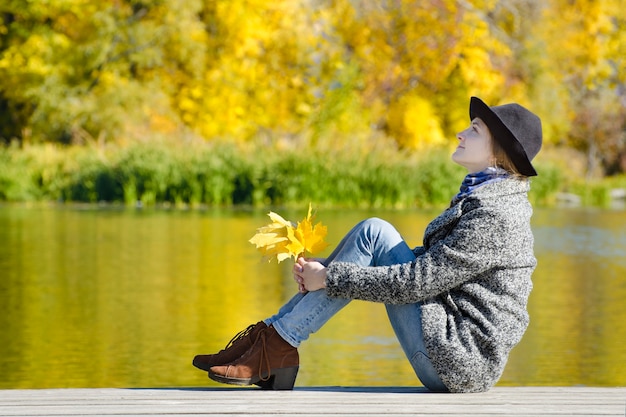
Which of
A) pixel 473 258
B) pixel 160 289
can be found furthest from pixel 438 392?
pixel 160 289

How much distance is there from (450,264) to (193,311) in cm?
457

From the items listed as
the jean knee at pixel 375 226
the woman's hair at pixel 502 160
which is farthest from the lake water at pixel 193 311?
the woman's hair at pixel 502 160

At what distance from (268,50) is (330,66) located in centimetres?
159

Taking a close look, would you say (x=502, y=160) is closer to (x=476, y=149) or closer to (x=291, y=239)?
(x=476, y=149)

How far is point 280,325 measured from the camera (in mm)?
3691

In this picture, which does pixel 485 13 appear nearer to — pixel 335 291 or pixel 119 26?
Result: pixel 119 26

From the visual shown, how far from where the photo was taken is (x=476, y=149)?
3.64 meters

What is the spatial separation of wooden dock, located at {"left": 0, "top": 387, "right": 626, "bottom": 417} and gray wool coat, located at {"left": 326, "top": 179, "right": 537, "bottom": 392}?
0.12m

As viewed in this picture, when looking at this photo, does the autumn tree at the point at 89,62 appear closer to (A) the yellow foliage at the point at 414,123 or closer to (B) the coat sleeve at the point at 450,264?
(A) the yellow foliage at the point at 414,123

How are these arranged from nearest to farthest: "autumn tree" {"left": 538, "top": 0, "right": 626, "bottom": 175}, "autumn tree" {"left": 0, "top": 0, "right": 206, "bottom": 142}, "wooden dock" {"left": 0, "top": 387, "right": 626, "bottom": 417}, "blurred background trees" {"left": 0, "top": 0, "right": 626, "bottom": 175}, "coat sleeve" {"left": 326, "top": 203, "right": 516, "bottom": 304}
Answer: "wooden dock" {"left": 0, "top": 387, "right": 626, "bottom": 417} → "coat sleeve" {"left": 326, "top": 203, "right": 516, "bottom": 304} → "autumn tree" {"left": 0, "top": 0, "right": 206, "bottom": 142} → "blurred background trees" {"left": 0, "top": 0, "right": 626, "bottom": 175} → "autumn tree" {"left": 538, "top": 0, "right": 626, "bottom": 175}

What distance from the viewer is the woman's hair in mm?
3605

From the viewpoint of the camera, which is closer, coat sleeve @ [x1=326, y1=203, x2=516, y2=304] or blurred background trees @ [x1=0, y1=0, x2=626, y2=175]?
coat sleeve @ [x1=326, y1=203, x2=516, y2=304]

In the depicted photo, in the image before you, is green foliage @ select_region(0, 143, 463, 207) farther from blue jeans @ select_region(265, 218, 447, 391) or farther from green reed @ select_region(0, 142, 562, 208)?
blue jeans @ select_region(265, 218, 447, 391)

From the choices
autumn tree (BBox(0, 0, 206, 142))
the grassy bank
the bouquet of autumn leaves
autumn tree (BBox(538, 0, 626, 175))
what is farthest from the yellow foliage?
the bouquet of autumn leaves
